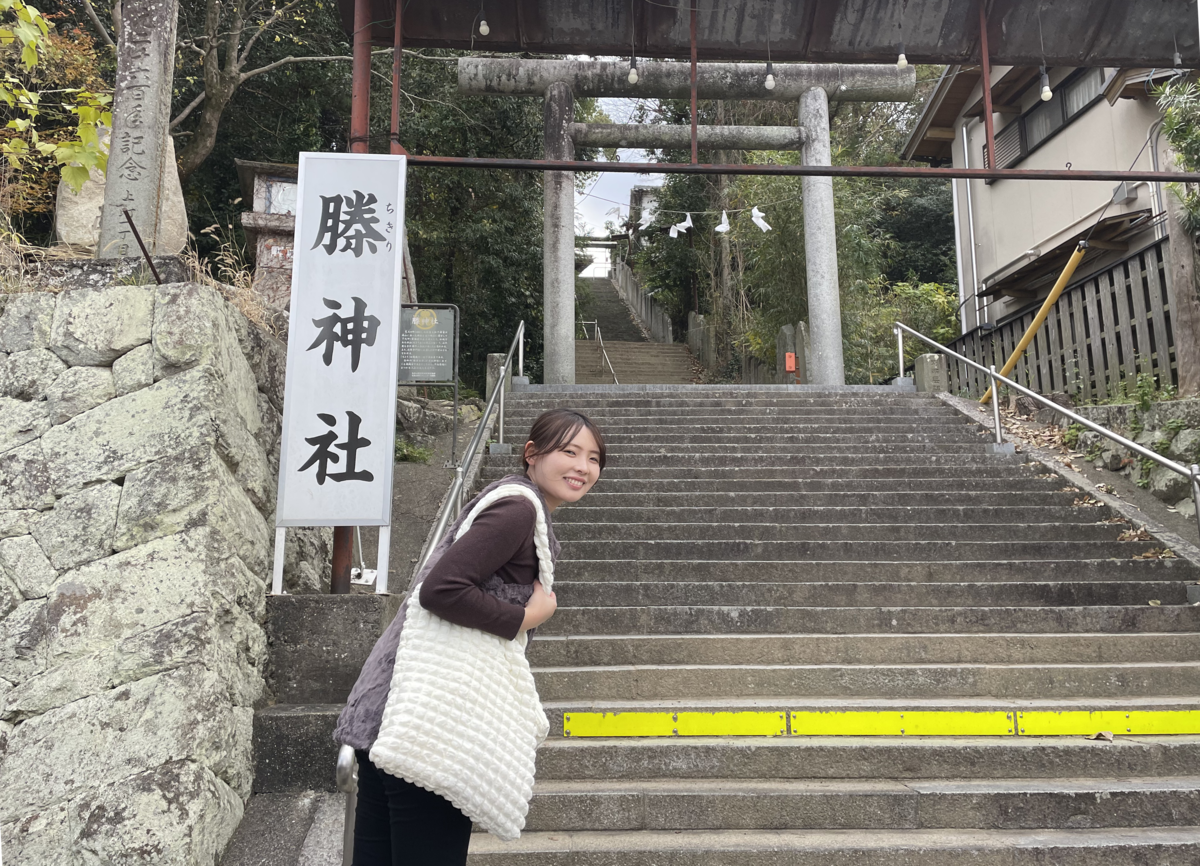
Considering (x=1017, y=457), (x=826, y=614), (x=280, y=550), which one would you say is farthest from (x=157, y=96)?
(x=1017, y=457)

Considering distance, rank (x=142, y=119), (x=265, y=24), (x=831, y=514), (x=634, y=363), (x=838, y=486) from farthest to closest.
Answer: (x=634, y=363) → (x=265, y=24) → (x=838, y=486) → (x=831, y=514) → (x=142, y=119)

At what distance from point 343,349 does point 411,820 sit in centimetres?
238

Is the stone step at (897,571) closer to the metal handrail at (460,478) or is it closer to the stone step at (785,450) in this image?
the metal handrail at (460,478)

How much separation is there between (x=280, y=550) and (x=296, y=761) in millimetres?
822

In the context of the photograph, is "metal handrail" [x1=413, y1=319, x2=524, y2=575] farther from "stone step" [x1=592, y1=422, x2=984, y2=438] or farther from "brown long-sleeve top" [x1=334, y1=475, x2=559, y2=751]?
"brown long-sleeve top" [x1=334, y1=475, x2=559, y2=751]

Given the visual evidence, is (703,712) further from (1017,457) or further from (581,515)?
(1017,457)

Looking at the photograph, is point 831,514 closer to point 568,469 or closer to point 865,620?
point 865,620

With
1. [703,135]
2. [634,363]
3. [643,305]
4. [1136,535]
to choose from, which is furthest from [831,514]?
[643,305]

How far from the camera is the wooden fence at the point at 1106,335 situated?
309 inches

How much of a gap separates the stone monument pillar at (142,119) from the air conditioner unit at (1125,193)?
10693mm

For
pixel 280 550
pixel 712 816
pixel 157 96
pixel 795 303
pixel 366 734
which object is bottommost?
pixel 712 816

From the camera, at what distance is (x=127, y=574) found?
2828 mm

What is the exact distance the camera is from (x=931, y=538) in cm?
576

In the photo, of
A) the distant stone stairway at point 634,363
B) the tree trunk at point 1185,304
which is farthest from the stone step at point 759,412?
the distant stone stairway at point 634,363
